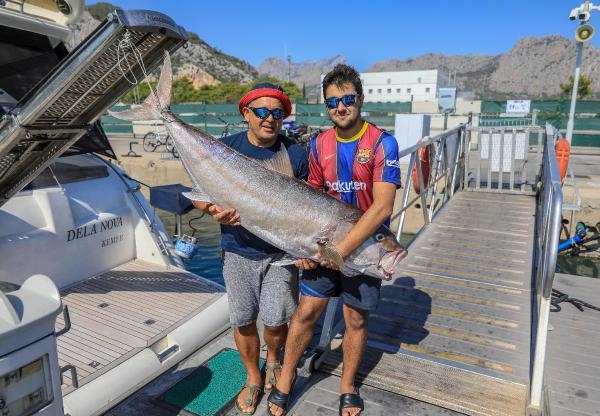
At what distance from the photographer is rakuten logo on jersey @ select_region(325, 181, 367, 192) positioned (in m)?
2.76

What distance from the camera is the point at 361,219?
255 centimetres

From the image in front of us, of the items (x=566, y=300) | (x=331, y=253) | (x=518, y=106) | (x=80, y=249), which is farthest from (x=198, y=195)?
(x=518, y=106)

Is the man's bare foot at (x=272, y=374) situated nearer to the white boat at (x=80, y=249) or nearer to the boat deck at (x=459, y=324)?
the boat deck at (x=459, y=324)

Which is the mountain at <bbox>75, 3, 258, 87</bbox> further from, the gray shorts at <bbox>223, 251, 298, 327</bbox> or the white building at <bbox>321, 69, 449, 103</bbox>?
the gray shorts at <bbox>223, 251, 298, 327</bbox>

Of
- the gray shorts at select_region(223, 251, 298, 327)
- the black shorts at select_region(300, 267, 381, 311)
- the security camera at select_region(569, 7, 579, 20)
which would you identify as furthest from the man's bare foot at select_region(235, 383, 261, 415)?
the security camera at select_region(569, 7, 579, 20)

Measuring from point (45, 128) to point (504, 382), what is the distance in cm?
379

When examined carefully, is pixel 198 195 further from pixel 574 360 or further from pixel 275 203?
pixel 574 360

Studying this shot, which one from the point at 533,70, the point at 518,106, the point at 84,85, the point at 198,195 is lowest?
the point at 198,195

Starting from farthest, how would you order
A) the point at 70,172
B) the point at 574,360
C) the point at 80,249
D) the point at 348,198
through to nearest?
the point at 70,172, the point at 80,249, the point at 574,360, the point at 348,198

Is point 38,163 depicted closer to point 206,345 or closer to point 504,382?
point 206,345

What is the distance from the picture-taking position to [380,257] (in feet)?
8.57

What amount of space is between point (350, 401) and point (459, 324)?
5.69 feet

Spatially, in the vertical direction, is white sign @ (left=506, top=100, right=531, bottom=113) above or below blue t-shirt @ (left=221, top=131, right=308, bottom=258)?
above

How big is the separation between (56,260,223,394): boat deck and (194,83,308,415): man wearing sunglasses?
1.38 meters
